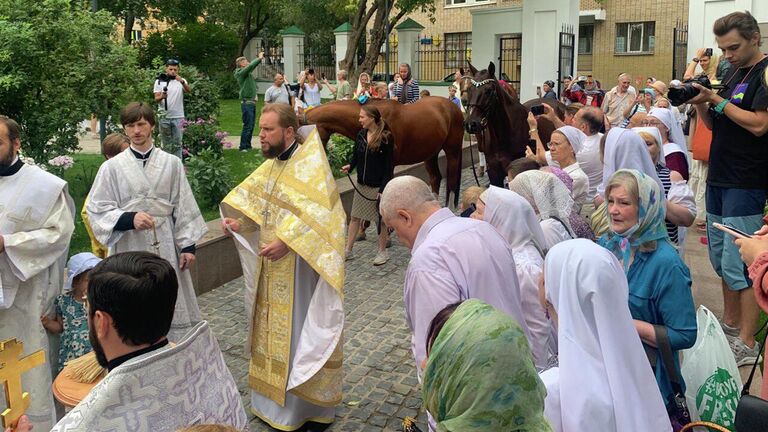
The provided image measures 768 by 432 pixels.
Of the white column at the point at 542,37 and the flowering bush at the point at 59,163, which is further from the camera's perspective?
the white column at the point at 542,37

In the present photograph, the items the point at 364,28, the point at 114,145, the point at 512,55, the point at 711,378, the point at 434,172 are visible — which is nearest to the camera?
the point at 711,378

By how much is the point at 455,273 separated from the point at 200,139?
325 inches

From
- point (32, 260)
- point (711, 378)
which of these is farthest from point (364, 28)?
point (711, 378)

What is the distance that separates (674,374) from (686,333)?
0.21 metres

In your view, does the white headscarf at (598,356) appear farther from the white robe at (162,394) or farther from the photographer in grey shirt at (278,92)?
the photographer in grey shirt at (278,92)

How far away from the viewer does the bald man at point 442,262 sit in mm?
2885

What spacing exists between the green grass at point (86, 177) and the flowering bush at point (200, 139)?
43cm

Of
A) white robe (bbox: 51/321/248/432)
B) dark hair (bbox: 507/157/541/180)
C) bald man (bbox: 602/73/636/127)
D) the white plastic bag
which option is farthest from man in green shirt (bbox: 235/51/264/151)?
white robe (bbox: 51/321/248/432)

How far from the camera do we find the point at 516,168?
548cm

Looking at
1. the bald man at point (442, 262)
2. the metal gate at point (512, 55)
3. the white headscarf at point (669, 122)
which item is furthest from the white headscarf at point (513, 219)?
the metal gate at point (512, 55)

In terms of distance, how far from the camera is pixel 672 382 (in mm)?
3145

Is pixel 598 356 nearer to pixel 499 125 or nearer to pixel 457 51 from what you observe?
pixel 499 125

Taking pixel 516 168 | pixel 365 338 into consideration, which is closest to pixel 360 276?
pixel 365 338

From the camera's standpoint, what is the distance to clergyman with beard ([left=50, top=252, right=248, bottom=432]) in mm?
2090
